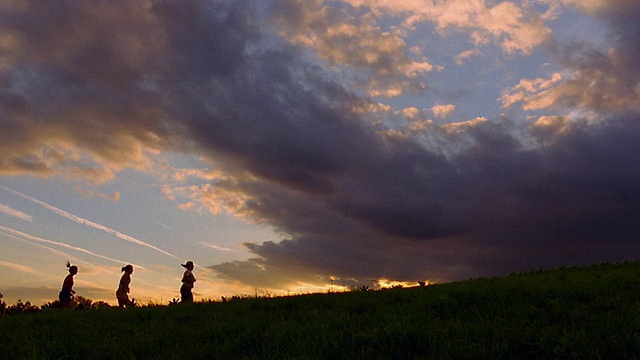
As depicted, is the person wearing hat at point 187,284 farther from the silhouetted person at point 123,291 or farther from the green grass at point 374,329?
the green grass at point 374,329

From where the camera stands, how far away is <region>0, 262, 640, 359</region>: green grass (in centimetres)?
808

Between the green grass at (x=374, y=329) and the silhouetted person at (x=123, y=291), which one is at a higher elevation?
the silhouetted person at (x=123, y=291)

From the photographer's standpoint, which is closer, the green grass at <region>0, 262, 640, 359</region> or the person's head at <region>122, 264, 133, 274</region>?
the green grass at <region>0, 262, 640, 359</region>

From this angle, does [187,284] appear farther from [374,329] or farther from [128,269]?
[374,329]

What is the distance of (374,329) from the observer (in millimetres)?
9000

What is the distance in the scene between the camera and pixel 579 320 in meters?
9.87

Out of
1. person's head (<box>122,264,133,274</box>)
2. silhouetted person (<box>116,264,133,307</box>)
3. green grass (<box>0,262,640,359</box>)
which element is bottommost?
green grass (<box>0,262,640,359</box>)

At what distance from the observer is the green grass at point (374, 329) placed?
808 cm

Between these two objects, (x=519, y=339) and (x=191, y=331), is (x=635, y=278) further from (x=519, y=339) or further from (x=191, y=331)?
(x=191, y=331)

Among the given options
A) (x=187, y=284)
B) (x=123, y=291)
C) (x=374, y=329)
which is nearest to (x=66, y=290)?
(x=123, y=291)

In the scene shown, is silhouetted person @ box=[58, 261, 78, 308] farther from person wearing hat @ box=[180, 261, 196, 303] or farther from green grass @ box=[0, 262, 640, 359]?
green grass @ box=[0, 262, 640, 359]

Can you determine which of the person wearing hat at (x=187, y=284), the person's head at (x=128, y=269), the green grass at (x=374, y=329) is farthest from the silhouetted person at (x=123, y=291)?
the green grass at (x=374, y=329)

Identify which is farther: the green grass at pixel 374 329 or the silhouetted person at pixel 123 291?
the silhouetted person at pixel 123 291

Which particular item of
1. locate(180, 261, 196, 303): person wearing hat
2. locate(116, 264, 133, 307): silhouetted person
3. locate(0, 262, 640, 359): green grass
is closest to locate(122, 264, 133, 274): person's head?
locate(116, 264, 133, 307): silhouetted person
